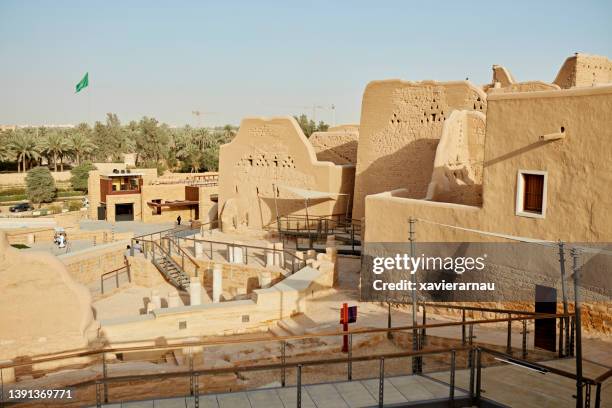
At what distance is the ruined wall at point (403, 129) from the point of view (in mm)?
19859

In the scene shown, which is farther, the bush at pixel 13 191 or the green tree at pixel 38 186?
the bush at pixel 13 191

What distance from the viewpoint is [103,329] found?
11859mm

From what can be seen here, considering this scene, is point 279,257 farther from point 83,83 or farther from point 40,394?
point 83,83

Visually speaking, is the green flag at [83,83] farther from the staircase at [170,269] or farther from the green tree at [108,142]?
the staircase at [170,269]

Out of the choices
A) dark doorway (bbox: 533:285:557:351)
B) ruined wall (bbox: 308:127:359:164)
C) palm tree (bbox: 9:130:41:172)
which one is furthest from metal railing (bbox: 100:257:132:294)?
palm tree (bbox: 9:130:41:172)

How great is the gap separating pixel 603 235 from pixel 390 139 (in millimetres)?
12088

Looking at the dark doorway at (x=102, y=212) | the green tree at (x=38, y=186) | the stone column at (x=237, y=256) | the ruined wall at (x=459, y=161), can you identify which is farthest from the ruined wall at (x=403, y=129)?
the green tree at (x=38, y=186)

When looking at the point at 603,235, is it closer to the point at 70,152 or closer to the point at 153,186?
the point at 153,186

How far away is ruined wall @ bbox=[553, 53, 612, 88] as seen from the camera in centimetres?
2394

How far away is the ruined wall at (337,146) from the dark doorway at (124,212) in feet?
54.8

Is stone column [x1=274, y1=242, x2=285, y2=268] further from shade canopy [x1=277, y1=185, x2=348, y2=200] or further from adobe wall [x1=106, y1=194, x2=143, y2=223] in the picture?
adobe wall [x1=106, y1=194, x2=143, y2=223]

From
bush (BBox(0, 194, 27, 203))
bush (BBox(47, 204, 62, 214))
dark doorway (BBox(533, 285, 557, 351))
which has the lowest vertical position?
bush (BBox(47, 204, 62, 214))

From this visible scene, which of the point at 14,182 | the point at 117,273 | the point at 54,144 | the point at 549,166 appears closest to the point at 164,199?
the point at 117,273

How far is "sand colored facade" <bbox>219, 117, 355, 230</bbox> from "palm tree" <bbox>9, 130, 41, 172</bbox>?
119 ft
